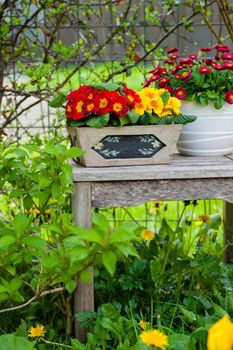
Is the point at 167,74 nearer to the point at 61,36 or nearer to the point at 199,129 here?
the point at 199,129

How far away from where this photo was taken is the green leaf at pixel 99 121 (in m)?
2.07

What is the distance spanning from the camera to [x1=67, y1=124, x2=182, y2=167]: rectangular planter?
211 centimetres

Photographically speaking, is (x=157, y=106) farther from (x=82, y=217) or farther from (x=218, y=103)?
(x=82, y=217)

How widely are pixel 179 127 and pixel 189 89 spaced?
20 centimetres

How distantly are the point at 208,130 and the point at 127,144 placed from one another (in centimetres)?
31

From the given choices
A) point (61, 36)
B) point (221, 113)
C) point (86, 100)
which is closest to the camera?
point (86, 100)

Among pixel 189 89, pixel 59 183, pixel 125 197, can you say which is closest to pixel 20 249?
pixel 59 183

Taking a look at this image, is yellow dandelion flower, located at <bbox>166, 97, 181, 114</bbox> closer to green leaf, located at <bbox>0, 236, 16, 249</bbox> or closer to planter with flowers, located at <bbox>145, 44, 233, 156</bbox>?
planter with flowers, located at <bbox>145, 44, 233, 156</bbox>

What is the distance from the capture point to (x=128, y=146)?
214 cm

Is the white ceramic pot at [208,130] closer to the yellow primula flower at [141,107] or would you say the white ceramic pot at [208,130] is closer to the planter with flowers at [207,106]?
the planter with flowers at [207,106]

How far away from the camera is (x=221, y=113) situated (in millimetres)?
2260

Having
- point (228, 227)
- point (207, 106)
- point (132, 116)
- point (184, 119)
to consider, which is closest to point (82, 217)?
point (132, 116)

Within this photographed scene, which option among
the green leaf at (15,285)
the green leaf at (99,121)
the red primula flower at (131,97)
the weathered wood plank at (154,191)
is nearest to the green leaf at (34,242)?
the green leaf at (15,285)

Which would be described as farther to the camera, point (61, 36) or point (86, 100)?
point (61, 36)
